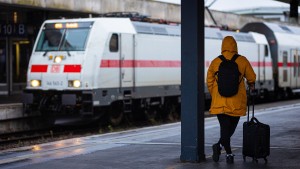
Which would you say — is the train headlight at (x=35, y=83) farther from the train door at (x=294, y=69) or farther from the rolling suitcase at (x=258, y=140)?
the train door at (x=294, y=69)

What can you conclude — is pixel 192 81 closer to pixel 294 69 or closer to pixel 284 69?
pixel 284 69

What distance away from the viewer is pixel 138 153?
10000 mm

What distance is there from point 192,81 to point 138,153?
6.25 feet

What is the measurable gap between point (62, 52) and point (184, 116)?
9462mm

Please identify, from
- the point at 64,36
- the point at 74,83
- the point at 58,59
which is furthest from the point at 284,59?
the point at 74,83

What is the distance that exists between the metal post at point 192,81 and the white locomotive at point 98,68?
23.2 ft

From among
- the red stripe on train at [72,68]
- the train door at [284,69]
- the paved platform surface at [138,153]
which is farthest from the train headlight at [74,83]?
the train door at [284,69]

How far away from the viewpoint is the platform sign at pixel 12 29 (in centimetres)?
2336

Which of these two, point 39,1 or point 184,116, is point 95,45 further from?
point 184,116

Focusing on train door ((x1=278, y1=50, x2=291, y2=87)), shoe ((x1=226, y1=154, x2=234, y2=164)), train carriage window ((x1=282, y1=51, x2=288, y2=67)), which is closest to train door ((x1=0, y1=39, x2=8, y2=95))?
Result: train door ((x1=278, y1=50, x2=291, y2=87))

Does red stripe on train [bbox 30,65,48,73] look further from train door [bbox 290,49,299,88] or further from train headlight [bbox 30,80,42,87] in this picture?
train door [bbox 290,49,299,88]

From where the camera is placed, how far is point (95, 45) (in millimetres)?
17172

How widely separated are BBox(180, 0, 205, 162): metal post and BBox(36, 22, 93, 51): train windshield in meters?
8.77

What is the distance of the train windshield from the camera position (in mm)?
17531
